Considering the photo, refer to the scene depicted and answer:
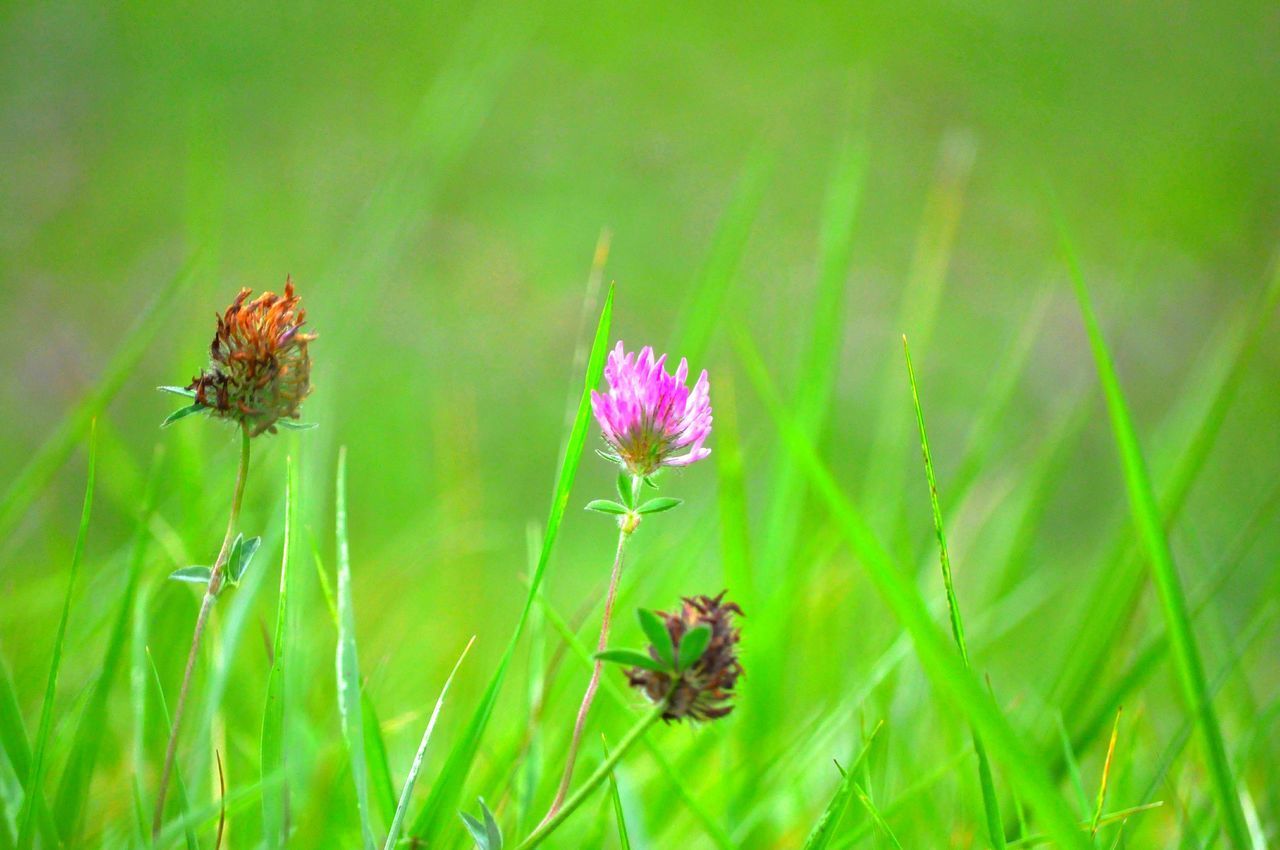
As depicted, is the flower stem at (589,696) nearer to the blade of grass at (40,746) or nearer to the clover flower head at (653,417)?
the clover flower head at (653,417)

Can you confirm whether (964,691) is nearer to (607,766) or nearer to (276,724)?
(607,766)

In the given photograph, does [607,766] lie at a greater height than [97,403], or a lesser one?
lesser

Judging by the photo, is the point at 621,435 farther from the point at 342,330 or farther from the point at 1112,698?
the point at 342,330

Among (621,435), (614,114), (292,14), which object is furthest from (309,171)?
(621,435)

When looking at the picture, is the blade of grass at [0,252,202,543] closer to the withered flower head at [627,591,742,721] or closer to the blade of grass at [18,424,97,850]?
the blade of grass at [18,424,97,850]

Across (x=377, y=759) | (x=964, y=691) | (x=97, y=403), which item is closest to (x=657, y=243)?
(x=97, y=403)

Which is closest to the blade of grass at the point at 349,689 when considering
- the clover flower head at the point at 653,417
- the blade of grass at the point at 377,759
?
the blade of grass at the point at 377,759
